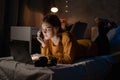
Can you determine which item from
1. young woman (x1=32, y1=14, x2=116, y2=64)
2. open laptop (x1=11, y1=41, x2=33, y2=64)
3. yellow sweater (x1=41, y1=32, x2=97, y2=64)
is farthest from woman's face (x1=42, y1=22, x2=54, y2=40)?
open laptop (x1=11, y1=41, x2=33, y2=64)

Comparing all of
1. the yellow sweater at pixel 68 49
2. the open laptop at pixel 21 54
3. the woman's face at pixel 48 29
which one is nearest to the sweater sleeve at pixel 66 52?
the yellow sweater at pixel 68 49

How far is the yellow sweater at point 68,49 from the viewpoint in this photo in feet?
5.82

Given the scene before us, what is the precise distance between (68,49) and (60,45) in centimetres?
15

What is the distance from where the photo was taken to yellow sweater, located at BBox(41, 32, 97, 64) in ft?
5.82

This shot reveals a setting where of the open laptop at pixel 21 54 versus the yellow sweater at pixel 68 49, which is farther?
the yellow sweater at pixel 68 49

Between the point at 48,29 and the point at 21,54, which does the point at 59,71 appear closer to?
the point at 21,54

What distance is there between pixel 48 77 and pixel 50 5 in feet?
10.9

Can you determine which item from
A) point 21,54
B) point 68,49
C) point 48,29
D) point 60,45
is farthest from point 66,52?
point 21,54

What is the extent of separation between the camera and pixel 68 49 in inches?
70.4

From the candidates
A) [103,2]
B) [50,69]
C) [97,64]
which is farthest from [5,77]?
[103,2]

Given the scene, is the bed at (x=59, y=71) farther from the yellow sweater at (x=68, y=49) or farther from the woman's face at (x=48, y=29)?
the woman's face at (x=48, y=29)

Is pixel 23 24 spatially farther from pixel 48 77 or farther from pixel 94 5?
pixel 48 77

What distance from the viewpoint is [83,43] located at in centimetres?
217

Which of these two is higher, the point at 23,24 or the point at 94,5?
Result: the point at 94,5
